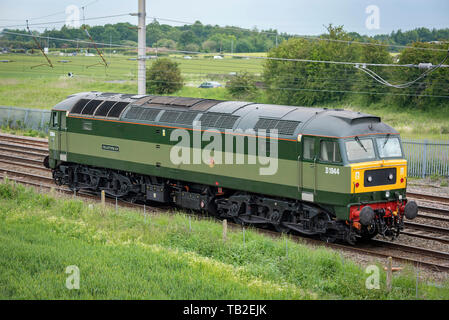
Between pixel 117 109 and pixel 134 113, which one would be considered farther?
pixel 117 109

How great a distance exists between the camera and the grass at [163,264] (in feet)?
40.8

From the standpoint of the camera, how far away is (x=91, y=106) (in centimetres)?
2391

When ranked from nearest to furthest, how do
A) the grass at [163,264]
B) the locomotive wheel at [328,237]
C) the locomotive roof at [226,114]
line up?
1. the grass at [163,264]
2. the locomotive roof at [226,114]
3. the locomotive wheel at [328,237]

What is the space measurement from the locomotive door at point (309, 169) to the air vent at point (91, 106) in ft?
32.4

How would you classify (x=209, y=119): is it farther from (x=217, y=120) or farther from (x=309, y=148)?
(x=309, y=148)

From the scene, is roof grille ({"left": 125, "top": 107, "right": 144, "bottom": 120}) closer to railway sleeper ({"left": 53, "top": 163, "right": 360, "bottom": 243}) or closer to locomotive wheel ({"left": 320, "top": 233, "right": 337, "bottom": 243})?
railway sleeper ({"left": 53, "top": 163, "right": 360, "bottom": 243})

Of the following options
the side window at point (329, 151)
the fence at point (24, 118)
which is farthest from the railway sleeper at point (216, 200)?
the fence at point (24, 118)

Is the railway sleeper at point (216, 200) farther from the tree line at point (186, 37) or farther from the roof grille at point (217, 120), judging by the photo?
the tree line at point (186, 37)

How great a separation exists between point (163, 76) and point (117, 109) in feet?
116

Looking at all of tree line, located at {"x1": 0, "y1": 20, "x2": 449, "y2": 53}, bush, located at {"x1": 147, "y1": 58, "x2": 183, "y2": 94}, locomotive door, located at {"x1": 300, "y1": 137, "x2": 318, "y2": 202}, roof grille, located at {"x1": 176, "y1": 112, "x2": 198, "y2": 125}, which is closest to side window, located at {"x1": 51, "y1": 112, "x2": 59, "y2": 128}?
roof grille, located at {"x1": 176, "y1": 112, "x2": 198, "y2": 125}

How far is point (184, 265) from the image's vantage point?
1425 centimetres

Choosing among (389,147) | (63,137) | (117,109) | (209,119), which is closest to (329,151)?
(389,147)

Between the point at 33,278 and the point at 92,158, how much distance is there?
11165 millimetres
